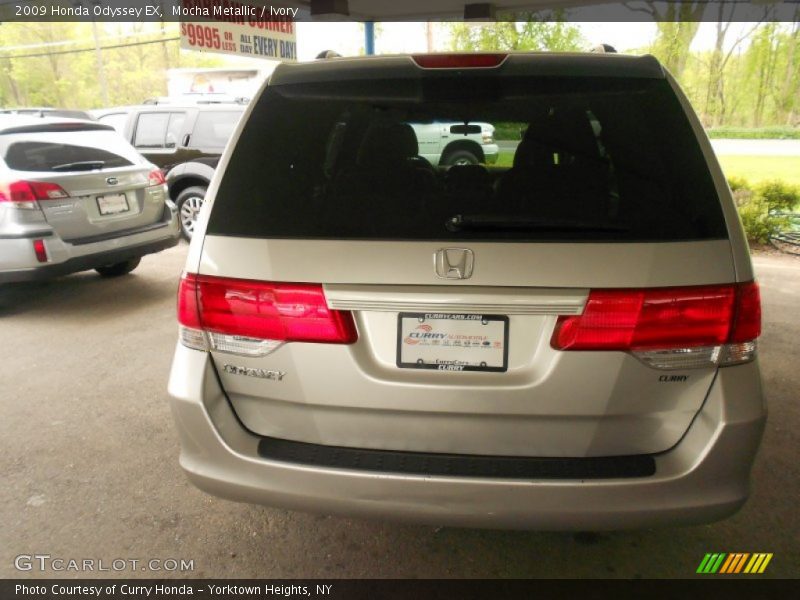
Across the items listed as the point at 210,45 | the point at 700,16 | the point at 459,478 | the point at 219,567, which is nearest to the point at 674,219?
the point at 459,478

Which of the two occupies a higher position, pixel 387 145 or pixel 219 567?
pixel 387 145

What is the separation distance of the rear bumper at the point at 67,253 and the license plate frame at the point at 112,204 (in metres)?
0.24

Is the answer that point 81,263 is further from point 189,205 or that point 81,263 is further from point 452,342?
point 452,342

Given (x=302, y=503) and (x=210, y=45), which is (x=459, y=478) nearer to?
(x=302, y=503)

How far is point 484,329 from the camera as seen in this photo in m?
1.66

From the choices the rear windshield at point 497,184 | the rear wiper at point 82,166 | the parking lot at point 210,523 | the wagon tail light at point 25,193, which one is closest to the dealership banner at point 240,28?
the rear wiper at point 82,166

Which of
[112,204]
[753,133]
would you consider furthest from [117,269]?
[753,133]

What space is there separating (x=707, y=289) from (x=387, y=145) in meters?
1.17

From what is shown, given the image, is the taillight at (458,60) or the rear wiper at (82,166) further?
the rear wiper at (82,166)

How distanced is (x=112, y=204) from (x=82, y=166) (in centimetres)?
41

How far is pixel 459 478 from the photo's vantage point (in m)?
1.72

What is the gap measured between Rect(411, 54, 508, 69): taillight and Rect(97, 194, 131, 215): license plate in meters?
4.53

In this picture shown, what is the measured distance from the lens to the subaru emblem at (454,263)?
5.35 feet

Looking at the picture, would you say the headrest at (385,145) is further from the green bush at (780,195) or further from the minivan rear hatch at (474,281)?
the green bush at (780,195)
